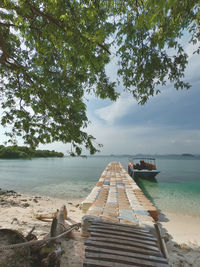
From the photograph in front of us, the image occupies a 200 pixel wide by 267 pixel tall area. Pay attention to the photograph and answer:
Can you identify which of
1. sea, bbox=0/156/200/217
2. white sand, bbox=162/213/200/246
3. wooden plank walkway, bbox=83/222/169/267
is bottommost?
sea, bbox=0/156/200/217

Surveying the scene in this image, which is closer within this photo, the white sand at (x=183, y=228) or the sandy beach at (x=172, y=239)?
the sandy beach at (x=172, y=239)

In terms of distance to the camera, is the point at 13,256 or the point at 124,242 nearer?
the point at 13,256

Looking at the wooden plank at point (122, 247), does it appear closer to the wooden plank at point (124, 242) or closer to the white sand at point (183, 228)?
the wooden plank at point (124, 242)

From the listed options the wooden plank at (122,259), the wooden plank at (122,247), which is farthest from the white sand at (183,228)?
the wooden plank at (122,259)

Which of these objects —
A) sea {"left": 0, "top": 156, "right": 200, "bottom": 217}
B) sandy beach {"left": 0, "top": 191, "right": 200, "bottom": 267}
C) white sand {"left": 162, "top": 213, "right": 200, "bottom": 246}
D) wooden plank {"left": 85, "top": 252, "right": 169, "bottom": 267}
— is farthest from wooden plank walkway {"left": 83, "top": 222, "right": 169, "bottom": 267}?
sea {"left": 0, "top": 156, "right": 200, "bottom": 217}

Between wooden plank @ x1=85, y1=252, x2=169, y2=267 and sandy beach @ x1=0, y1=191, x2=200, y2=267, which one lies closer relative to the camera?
wooden plank @ x1=85, y1=252, x2=169, y2=267

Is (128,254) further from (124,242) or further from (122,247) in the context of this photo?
(124,242)

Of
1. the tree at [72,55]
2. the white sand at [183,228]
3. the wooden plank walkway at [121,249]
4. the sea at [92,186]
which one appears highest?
the tree at [72,55]

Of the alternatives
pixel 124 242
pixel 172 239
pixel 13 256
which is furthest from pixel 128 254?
pixel 172 239

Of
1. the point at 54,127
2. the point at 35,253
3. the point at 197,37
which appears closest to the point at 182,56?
the point at 197,37

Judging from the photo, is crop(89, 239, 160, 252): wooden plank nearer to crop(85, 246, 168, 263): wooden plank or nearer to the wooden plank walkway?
the wooden plank walkway

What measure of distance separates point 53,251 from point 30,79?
4.72 m

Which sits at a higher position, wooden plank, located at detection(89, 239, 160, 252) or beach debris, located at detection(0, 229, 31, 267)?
beach debris, located at detection(0, 229, 31, 267)

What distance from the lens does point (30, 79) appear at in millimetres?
4340
